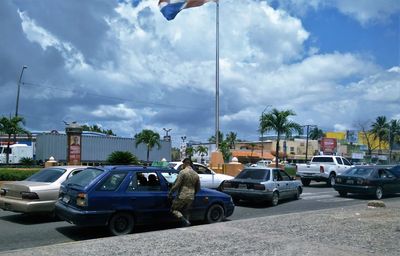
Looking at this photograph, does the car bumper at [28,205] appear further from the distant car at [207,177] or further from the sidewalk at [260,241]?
the distant car at [207,177]

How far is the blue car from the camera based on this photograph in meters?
9.67

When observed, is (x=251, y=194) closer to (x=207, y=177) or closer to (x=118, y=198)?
(x=207, y=177)

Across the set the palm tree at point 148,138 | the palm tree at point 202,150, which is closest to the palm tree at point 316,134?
the palm tree at point 202,150

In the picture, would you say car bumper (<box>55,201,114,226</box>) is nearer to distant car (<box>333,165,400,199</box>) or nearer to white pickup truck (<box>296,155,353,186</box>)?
distant car (<box>333,165,400,199</box>)

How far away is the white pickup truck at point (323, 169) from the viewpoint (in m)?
27.8

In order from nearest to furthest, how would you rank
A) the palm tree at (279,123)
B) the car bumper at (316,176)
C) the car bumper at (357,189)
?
the car bumper at (357,189) < the car bumper at (316,176) < the palm tree at (279,123)

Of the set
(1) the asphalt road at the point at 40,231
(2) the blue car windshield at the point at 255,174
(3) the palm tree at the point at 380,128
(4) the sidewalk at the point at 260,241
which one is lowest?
(1) the asphalt road at the point at 40,231

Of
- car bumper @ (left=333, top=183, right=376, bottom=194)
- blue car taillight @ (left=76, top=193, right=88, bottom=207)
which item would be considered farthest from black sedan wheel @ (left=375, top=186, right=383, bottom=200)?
blue car taillight @ (left=76, top=193, right=88, bottom=207)

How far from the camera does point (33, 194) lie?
37.4 ft

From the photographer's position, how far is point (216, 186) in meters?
19.6

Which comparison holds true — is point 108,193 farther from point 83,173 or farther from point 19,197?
point 19,197

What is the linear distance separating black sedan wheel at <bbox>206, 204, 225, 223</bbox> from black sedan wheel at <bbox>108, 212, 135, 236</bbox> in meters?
2.17

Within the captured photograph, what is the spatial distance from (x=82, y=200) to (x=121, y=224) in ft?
3.28

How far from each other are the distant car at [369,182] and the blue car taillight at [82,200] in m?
13.9
